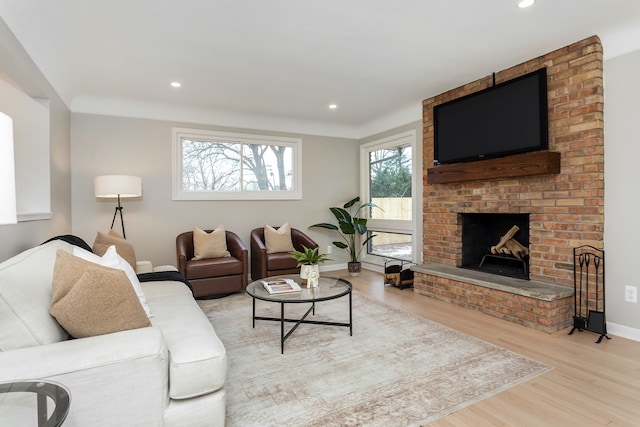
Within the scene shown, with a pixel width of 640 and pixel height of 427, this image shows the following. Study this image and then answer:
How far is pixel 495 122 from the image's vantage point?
3494mm

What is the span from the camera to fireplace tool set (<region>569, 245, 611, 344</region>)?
109 inches

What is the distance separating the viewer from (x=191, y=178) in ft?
15.9

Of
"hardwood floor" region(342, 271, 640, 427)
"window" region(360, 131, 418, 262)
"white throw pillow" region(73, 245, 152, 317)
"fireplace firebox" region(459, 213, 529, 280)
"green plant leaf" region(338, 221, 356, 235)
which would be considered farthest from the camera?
"green plant leaf" region(338, 221, 356, 235)

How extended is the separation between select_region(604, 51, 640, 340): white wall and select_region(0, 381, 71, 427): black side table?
12.0 feet

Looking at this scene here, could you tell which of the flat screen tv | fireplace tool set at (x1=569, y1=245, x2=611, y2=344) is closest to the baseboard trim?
fireplace tool set at (x1=569, y1=245, x2=611, y2=344)

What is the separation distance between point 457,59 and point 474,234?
2.05m

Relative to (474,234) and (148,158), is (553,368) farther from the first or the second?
(148,158)

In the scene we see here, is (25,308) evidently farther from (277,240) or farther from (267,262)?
(277,240)

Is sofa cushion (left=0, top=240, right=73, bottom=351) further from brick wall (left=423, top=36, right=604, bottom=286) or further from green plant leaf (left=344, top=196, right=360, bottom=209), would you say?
green plant leaf (left=344, top=196, right=360, bottom=209)

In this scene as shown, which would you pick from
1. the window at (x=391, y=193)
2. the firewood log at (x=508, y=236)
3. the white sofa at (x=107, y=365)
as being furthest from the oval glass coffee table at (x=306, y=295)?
the window at (x=391, y=193)

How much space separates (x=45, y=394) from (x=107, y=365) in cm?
26

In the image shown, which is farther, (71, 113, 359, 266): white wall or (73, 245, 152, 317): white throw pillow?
(71, 113, 359, 266): white wall

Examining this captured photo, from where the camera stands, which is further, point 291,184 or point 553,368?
point 291,184

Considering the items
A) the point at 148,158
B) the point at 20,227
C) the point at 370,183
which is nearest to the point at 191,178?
the point at 148,158
